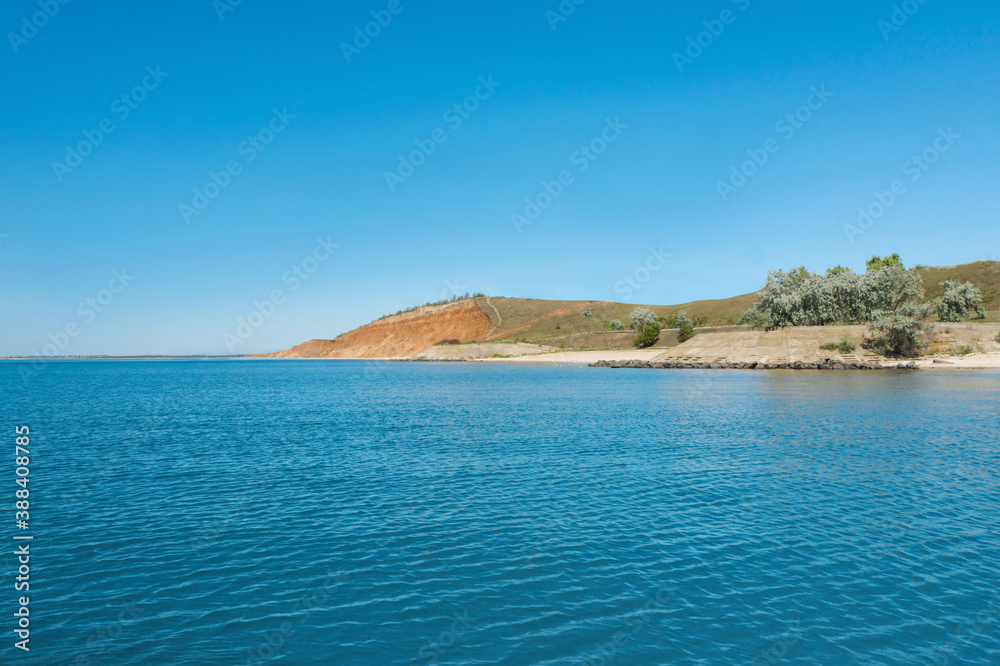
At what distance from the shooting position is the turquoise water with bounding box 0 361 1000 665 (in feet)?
33.6

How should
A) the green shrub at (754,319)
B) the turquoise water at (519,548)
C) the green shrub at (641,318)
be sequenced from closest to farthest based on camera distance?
the turquoise water at (519,548), the green shrub at (754,319), the green shrub at (641,318)

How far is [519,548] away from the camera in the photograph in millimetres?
14586

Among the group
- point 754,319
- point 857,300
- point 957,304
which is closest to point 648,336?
point 754,319

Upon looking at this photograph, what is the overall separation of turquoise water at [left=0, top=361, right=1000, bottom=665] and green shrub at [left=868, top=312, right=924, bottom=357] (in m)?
65.1

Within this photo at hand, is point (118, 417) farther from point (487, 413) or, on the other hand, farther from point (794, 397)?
point (794, 397)

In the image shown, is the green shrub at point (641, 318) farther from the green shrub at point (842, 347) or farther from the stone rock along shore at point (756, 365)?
the green shrub at point (842, 347)

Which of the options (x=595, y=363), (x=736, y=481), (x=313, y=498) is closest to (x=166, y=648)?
(x=313, y=498)

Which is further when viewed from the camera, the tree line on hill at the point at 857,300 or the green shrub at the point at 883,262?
the green shrub at the point at 883,262

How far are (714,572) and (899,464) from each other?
15.0 m

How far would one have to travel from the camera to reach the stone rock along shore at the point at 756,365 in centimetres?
8438

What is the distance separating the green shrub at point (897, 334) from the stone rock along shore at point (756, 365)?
18.0 ft

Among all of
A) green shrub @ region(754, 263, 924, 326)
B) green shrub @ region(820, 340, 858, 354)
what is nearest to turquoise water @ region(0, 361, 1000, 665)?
green shrub @ region(820, 340, 858, 354)

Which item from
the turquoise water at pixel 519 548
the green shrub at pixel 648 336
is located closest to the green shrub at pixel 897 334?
the green shrub at pixel 648 336

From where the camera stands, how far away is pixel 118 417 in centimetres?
4316
